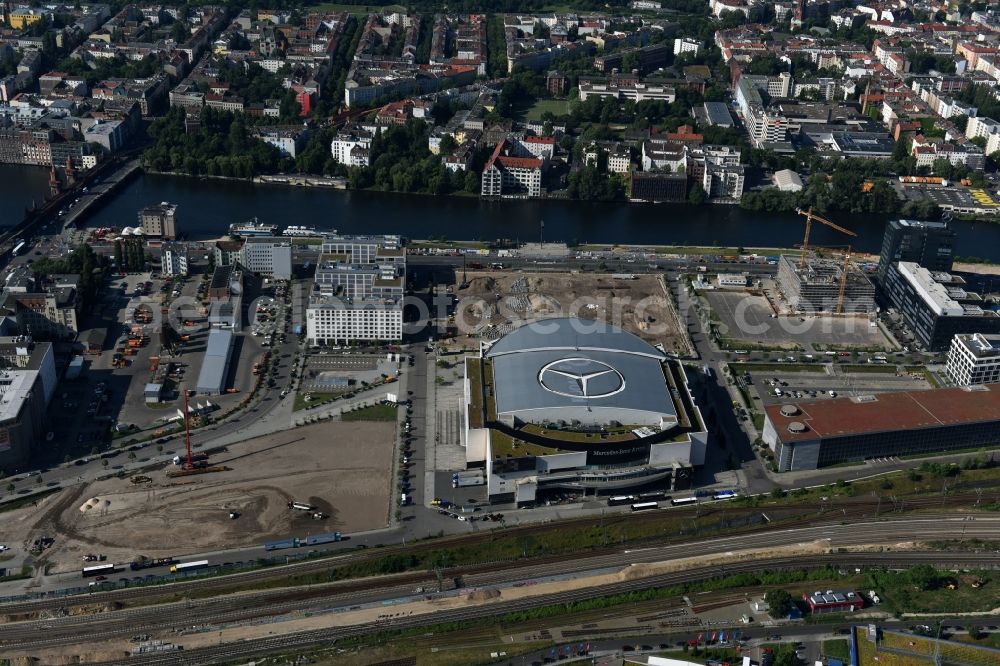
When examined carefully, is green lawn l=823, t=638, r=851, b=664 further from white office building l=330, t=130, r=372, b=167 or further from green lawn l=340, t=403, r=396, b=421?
white office building l=330, t=130, r=372, b=167

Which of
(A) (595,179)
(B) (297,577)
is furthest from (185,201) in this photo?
(B) (297,577)

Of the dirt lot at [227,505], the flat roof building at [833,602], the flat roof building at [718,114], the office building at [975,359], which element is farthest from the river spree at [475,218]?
the flat roof building at [833,602]

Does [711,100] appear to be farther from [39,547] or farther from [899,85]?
[39,547]

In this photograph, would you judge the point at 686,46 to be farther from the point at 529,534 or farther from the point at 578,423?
the point at 529,534

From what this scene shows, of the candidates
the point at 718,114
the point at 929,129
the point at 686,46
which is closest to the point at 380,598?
the point at 718,114

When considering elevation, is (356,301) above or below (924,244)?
below

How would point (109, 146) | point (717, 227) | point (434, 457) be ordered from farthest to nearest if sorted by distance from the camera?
point (109, 146) → point (717, 227) → point (434, 457)

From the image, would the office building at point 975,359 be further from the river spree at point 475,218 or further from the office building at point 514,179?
the office building at point 514,179
